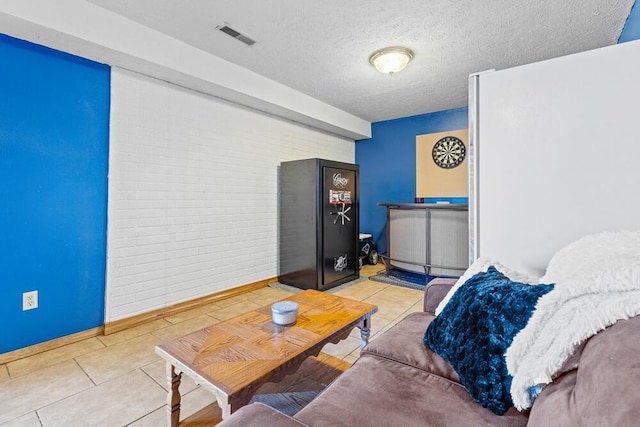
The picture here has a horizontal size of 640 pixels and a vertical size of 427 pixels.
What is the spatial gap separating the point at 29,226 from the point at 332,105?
3.58 metres

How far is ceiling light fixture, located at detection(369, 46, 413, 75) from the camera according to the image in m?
2.70

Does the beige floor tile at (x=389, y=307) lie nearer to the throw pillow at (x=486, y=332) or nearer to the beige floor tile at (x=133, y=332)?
the throw pillow at (x=486, y=332)

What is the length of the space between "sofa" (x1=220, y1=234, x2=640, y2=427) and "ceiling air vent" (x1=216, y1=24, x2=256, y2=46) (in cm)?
254

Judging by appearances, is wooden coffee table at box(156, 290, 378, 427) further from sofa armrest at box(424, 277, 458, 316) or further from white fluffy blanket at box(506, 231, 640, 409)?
white fluffy blanket at box(506, 231, 640, 409)

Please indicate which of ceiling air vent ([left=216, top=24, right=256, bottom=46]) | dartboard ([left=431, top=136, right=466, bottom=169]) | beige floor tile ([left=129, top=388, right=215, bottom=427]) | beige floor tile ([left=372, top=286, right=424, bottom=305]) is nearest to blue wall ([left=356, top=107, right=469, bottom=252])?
dartboard ([left=431, top=136, right=466, bottom=169])

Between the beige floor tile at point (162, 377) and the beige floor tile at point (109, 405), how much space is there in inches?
1.3

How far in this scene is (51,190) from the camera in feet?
7.21

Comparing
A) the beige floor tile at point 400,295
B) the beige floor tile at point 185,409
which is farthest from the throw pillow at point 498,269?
the beige floor tile at point 400,295

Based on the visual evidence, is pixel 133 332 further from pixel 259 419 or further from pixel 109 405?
pixel 259 419

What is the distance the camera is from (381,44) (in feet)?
8.63

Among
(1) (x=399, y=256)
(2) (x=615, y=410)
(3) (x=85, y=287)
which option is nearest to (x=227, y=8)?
(3) (x=85, y=287)

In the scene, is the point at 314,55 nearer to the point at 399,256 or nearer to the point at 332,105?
the point at 332,105

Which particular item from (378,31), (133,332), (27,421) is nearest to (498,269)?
(378,31)

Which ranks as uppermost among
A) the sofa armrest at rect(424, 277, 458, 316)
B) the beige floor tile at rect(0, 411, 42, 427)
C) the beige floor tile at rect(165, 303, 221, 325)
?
the sofa armrest at rect(424, 277, 458, 316)
